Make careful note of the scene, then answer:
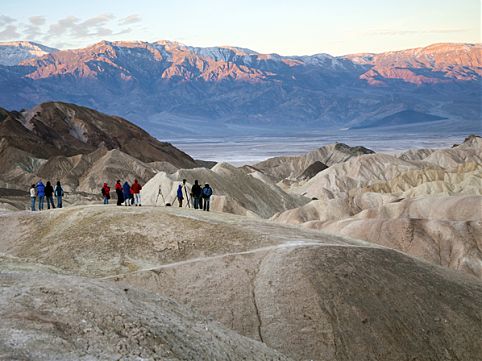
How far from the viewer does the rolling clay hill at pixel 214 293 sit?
1225cm

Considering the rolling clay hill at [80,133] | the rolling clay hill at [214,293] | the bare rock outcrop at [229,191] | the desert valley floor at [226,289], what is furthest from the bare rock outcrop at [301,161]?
the rolling clay hill at [214,293]

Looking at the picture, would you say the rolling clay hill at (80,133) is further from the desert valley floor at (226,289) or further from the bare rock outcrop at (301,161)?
the desert valley floor at (226,289)

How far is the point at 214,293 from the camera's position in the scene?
1972cm

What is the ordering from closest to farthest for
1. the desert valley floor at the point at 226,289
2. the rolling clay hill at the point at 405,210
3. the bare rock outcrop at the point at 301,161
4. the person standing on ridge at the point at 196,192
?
the desert valley floor at the point at 226,289
the person standing on ridge at the point at 196,192
the rolling clay hill at the point at 405,210
the bare rock outcrop at the point at 301,161

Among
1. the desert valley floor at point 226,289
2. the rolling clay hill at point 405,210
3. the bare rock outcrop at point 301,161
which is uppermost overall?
the desert valley floor at point 226,289

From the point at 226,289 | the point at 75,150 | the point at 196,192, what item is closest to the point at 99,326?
the point at 226,289

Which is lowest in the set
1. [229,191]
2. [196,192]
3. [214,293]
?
[229,191]

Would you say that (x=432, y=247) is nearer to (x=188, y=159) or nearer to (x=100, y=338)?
(x=100, y=338)

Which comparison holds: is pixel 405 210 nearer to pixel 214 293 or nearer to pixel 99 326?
pixel 214 293

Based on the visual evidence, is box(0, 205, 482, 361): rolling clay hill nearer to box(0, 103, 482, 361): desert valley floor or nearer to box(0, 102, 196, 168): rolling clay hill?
box(0, 103, 482, 361): desert valley floor

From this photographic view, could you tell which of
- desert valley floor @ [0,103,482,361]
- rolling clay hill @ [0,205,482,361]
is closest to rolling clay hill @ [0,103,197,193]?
desert valley floor @ [0,103,482,361]

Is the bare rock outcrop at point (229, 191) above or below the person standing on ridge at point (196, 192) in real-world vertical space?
below

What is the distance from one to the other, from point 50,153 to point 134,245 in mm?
85101

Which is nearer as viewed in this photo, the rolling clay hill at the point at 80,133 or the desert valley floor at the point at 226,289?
the desert valley floor at the point at 226,289
